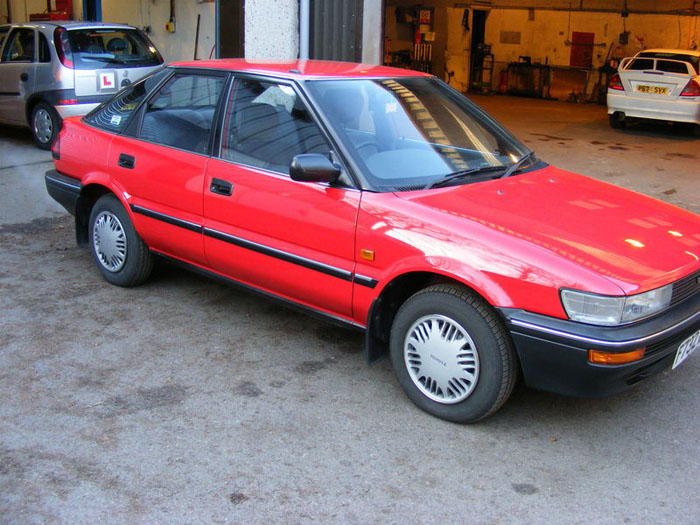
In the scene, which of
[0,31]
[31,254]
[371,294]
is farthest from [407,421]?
[0,31]

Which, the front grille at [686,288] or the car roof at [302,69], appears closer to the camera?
the front grille at [686,288]

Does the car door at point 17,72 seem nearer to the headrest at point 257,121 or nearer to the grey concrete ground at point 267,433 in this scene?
the grey concrete ground at point 267,433

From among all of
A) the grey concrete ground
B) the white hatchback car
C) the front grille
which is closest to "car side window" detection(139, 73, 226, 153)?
the grey concrete ground

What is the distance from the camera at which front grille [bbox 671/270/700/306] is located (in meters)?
3.39

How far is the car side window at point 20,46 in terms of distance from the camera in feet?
33.6

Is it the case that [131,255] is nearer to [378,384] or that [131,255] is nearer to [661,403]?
[378,384]

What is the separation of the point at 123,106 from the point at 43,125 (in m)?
5.87

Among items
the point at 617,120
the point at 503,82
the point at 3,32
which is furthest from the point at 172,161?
the point at 503,82

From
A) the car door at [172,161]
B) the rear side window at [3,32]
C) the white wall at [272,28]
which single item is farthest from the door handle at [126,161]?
the rear side window at [3,32]

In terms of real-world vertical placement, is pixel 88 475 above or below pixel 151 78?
below

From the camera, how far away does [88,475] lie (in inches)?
123

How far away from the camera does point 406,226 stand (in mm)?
3572

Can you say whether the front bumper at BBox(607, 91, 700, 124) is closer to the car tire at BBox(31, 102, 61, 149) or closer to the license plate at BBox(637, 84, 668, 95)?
the license plate at BBox(637, 84, 668, 95)

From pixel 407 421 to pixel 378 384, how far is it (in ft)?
1.39
